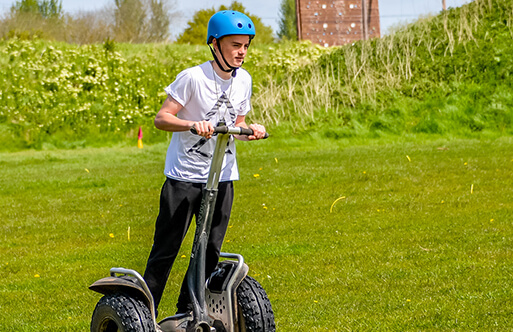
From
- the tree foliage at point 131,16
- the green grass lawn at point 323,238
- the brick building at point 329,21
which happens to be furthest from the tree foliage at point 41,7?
the green grass lawn at point 323,238

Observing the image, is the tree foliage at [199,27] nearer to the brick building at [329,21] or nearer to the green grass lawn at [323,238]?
the brick building at [329,21]

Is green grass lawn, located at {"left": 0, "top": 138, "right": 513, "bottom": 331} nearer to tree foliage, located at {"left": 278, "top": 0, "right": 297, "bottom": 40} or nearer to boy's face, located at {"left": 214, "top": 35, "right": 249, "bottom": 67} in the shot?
boy's face, located at {"left": 214, "top": 35, "right": 249, "bottom": 67}

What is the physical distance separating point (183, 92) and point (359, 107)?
1700cm

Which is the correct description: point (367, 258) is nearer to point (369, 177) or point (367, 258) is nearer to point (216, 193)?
point (216, 193)

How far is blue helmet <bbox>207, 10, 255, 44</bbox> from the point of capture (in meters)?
4.01

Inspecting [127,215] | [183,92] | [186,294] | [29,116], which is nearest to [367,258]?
[186,294]

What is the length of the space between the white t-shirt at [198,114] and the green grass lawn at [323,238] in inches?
56.8

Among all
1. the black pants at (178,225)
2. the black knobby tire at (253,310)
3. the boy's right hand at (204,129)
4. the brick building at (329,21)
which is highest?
the brick building at (329,21)

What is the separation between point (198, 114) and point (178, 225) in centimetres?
66

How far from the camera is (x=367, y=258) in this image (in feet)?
22.9

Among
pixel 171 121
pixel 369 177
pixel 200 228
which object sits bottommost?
pixel 369 177

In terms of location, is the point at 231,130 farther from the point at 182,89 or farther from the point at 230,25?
the point at 230,25

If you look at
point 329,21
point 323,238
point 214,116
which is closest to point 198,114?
point 214,116

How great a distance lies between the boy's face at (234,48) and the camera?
13.4ft
